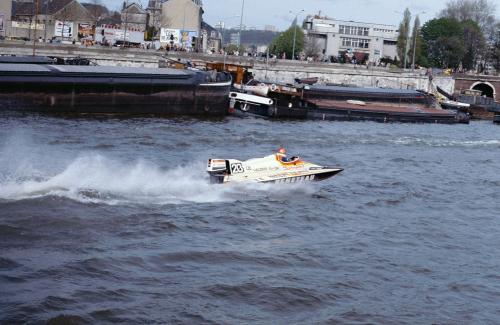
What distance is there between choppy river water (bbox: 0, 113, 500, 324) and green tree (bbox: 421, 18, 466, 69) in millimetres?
91240

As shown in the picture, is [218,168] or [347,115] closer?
[218,168]

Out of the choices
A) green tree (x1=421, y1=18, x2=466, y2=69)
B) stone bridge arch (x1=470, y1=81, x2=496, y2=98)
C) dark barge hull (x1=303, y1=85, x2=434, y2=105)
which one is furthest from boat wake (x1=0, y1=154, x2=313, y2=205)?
green tree (x1=421, y1=18, x2=466, y2=69)

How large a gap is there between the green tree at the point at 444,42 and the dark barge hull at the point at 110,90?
76607 millimetres

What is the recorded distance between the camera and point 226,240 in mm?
25141

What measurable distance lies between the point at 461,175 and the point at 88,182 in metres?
22.2

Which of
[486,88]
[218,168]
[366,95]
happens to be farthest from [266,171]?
[486,88]

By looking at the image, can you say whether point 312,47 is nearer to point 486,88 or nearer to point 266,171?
point 486,88

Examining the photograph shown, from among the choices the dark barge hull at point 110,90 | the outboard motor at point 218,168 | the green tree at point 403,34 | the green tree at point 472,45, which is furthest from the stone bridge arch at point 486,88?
the outboard motor at point 218,168

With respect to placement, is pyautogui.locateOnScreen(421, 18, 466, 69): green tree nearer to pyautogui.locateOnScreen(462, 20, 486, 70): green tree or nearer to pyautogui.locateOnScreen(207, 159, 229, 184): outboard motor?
Result: pyautogui.locateOnScreen(462, 20, 486, 70): green tree

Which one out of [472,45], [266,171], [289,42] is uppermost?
[472,45]

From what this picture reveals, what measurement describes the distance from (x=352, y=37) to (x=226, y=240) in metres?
139

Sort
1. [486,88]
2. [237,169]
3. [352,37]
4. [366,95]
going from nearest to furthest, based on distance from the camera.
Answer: [237,169] < [366,95] < [486,88] < [352,37]

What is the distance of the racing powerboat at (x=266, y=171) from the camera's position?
30562mm

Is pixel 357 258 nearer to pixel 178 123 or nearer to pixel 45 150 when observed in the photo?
pixel 45 150
